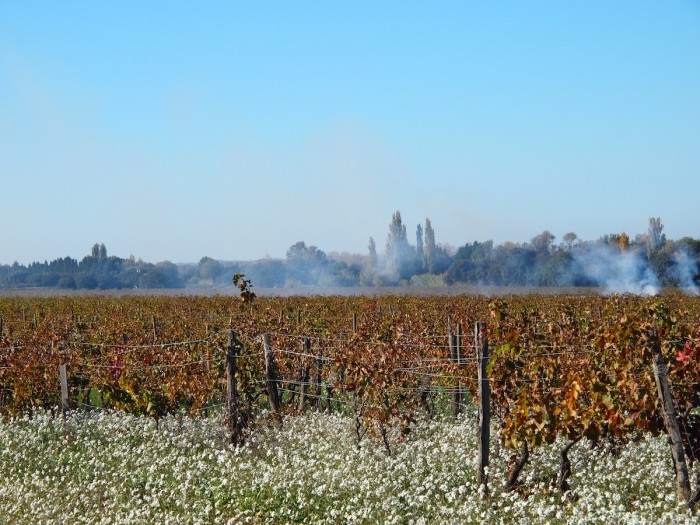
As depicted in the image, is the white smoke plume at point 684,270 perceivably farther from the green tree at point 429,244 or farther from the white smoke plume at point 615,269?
the green tree at point 429,244

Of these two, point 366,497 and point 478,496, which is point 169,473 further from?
point 478,496

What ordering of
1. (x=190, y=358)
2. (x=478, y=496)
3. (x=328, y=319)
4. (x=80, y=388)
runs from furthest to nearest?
(x=328, y=319)
(x=80, y=388)
(x=190, y=358)
(x=478, y=496)

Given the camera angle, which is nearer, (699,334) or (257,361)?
(699,334)

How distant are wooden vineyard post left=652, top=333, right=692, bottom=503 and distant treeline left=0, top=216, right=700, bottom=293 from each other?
54807 millimetres

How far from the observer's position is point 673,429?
25.9 ft

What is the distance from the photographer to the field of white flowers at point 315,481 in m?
8.17

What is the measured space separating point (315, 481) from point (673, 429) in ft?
12.0

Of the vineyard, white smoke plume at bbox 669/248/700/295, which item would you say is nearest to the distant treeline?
white smoke plume at bbox 669/248/700/295

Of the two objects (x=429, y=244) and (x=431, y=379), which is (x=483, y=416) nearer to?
(x=431, y=379)

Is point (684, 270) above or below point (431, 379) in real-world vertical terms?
above

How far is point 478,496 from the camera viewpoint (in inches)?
333

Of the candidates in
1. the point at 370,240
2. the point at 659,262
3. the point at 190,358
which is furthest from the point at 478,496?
the point at 370,240

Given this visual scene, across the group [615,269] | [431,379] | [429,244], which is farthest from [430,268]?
[431,379]

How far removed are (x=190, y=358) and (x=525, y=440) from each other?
22.6 feet
